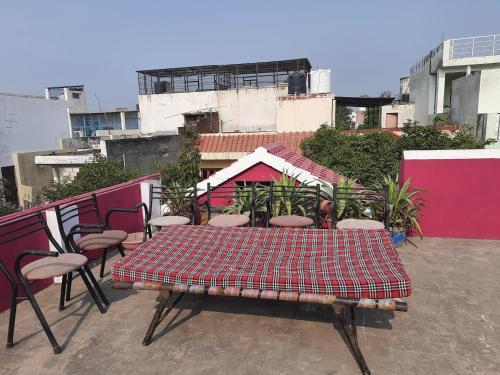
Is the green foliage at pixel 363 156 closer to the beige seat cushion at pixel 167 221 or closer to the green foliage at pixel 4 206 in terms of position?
the beige seat cushion at pixel 167 221

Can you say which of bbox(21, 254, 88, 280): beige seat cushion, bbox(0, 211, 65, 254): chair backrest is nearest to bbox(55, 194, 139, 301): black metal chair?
bbox(0, 211, 65, 254): chair backrest

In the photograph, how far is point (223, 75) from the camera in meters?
21.3

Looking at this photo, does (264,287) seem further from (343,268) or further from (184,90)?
(184,90)

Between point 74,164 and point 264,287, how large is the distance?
16278 mm

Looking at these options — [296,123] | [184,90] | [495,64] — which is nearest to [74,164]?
[184,90]

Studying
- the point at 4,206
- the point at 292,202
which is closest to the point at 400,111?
the point at 292,202

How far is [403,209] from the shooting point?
580 cm

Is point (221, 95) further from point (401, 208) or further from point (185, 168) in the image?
point (401, 208)

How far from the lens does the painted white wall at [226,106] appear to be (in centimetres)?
2011

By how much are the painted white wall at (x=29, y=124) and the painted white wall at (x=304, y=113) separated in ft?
55.6

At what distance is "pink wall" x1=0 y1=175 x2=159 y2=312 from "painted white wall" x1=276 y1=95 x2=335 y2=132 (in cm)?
922

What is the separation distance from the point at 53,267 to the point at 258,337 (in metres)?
1.99

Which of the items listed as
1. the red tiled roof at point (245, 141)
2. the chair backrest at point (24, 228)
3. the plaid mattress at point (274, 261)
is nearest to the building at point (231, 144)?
the red tiled roof at point (245, 141)

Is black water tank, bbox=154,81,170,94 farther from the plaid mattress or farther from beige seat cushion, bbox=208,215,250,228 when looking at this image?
the plaid mattress
